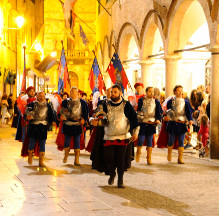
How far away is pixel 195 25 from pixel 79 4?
41.1 m

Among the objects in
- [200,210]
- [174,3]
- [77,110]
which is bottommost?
[200,210]

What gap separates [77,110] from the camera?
11.2 metres

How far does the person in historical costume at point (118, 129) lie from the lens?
8586mm

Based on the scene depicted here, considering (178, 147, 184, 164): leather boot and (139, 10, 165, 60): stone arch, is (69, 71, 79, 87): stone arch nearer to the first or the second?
(139, 10, 165, 60): stone arch

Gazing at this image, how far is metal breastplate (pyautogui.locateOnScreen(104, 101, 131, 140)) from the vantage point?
28.2 feet

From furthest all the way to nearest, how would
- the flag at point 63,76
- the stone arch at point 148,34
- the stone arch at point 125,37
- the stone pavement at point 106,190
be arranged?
the stone arch at point 125,37 → the stone arch at point 148,34 → the flag at point 63,76 → the stone pavement at point 106,190

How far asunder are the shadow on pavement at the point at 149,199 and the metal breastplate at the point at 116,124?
0.81 metres

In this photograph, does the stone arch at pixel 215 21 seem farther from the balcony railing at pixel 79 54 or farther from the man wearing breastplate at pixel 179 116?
the balcony railing at pixel 79 54

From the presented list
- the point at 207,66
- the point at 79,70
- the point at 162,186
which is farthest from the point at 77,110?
the point at 79,70

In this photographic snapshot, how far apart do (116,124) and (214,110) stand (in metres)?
4.47

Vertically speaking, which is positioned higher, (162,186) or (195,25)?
(195,25)

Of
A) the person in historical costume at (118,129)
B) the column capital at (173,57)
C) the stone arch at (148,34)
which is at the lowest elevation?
the person in historical costume at (118,129)

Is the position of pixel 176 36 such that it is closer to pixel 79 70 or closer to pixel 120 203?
pixel 120 203

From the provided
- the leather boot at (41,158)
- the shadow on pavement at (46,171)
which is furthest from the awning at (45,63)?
the shadow on pavement at (46,171)
